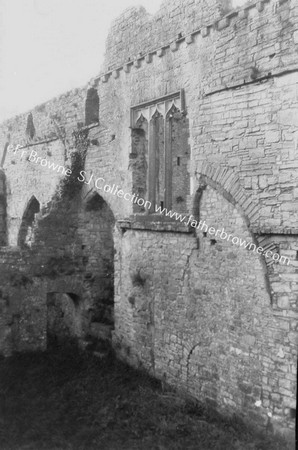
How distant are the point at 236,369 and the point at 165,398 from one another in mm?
1555

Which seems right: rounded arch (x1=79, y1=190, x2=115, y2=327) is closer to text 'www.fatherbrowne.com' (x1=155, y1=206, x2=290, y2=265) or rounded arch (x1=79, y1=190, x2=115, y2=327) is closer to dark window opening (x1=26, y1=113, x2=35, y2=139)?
text 'www.fatherbrowne.com' (x1=155, y1=206, x2=290, y2=265)

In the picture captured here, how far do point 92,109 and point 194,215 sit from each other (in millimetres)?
5079

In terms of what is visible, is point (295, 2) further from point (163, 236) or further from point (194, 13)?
point (163, 236)

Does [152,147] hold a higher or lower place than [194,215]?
higher

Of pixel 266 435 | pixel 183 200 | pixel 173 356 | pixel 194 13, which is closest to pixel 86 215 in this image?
pixel 183 200

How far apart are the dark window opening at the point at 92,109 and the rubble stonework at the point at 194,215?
0.09 feet

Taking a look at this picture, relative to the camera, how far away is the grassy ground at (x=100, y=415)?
699 cm

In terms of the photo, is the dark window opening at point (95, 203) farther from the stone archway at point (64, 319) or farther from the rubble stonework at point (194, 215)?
the stone archway at point (64, 319)

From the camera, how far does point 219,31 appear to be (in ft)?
26.1

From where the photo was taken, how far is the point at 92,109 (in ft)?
39.9

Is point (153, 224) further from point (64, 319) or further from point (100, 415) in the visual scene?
point (64, 319)

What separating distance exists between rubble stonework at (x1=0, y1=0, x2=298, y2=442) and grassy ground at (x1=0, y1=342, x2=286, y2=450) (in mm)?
401

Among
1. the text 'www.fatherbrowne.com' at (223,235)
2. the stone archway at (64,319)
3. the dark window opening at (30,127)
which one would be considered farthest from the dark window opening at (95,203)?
the dark window opening at (30,127)

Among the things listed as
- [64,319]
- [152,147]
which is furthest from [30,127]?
[152,147]
